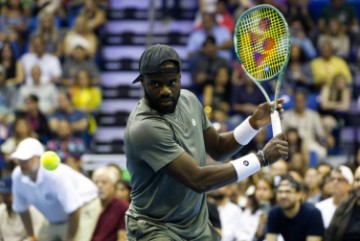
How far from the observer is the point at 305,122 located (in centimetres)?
1570

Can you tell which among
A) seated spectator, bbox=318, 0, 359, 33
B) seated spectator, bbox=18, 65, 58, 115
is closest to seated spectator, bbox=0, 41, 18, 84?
seated spectator, bbox=18, 65, 58, 115

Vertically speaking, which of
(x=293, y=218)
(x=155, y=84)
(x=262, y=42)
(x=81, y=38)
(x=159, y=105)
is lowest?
(x=293, y=218)

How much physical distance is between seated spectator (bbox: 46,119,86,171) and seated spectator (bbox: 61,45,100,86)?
4.50ft

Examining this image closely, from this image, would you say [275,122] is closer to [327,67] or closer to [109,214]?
[109,214]

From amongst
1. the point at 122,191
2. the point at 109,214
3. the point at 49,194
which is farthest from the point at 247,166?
the point at 122,191

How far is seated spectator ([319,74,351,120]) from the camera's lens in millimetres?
16188

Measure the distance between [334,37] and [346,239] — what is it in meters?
7.86

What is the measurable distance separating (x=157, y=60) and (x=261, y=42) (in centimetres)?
114

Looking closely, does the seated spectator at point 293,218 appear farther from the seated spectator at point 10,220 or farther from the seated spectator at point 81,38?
the seated spectator at point 81,38

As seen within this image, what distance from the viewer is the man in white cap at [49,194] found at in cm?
1098

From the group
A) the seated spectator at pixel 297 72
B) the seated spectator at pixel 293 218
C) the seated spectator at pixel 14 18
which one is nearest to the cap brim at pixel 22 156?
the seated spectator at pixel 293 218

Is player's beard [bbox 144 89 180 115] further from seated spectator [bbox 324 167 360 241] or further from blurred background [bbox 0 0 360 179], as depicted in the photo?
blurred background [bbox 0 0 360 179]

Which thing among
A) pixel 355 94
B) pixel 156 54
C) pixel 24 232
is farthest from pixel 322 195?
pixel 156 54

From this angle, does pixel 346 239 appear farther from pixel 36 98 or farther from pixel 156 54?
pixel 36 98
